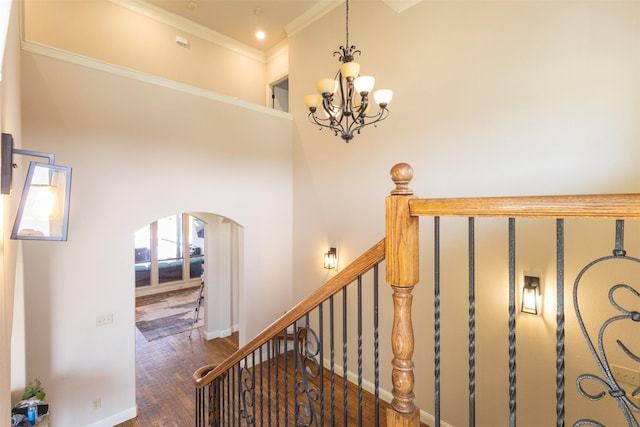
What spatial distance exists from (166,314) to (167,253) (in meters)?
2.63

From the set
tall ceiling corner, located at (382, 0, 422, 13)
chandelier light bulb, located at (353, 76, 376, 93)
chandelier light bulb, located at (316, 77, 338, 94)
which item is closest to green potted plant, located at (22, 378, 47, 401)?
chandelier light bulb, located at (316, 77, 338, 94)

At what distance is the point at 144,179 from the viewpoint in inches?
149

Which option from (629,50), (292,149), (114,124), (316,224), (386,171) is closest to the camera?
(629,50)

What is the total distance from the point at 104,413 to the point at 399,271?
4221 mm

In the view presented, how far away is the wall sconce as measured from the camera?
1486 millimetres

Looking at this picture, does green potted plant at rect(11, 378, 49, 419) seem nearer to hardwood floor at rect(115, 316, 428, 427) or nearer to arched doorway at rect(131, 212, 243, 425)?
hardwood floor at rect(115, 316, 428, 427)

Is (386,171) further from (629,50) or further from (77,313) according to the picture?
(77,313)

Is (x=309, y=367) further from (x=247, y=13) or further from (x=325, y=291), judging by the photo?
(x=247, y=13)

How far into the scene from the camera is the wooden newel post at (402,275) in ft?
3.35

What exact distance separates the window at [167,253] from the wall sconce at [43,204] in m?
7.23

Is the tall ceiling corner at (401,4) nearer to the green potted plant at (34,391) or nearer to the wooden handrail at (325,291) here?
the wooden handrail at (325,291)

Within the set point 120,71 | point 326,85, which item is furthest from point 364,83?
point 120,71

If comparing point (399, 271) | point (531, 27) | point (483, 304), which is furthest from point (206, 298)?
point (531, 27)

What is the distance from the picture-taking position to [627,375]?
7.66 feet
